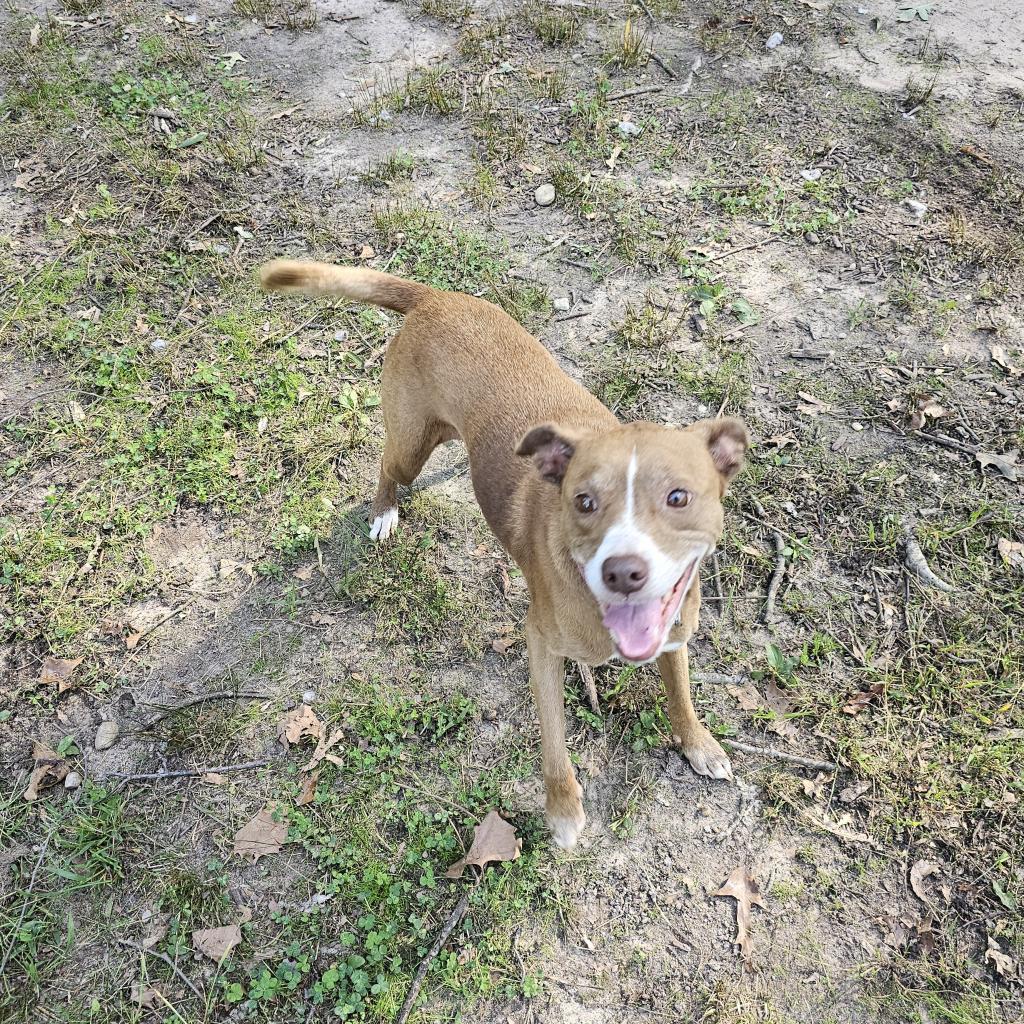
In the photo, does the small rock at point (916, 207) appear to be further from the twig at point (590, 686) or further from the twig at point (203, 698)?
the twig at point (203, 698)

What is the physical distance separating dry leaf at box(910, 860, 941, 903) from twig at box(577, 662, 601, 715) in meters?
1.54

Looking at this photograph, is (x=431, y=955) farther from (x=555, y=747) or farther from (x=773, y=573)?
(x=773, y=573)

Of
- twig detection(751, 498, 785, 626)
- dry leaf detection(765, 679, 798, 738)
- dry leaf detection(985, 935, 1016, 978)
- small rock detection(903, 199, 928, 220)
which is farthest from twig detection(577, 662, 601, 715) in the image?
small rock detection(903, 199, 928, 220)

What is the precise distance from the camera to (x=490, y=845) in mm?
3525

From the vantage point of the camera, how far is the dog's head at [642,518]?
8.58 feet

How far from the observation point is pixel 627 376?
5.21 metres

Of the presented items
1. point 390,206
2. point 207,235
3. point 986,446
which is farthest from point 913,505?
point 207,235

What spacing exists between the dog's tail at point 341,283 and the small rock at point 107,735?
96.2 inches

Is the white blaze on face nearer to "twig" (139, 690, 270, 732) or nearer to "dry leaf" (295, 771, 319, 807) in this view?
"dry leaf" (295, 771, 319, 807)

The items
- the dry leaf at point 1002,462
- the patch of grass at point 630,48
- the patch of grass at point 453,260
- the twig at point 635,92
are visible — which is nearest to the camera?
the dry leaf at point 1002,462

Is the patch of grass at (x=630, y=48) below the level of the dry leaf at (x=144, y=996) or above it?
above

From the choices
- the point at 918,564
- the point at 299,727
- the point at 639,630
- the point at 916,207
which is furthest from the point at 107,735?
the point at 916,207

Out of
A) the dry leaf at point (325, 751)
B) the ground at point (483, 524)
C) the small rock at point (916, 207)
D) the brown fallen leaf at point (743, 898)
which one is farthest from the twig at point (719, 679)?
the small rock at point (916, 207)

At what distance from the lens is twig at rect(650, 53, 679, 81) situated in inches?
281
